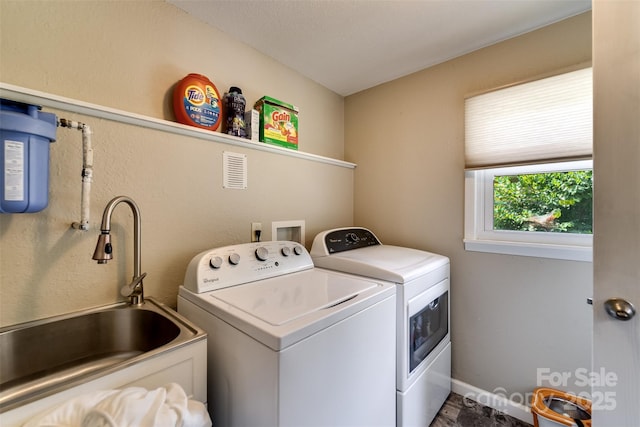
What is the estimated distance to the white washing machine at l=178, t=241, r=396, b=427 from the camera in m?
0.76

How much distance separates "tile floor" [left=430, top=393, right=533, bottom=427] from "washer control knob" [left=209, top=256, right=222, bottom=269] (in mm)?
1548

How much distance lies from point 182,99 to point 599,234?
69.1 inches

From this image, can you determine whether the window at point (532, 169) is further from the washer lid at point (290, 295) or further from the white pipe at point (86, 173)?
the white pipe at point (86, 173)

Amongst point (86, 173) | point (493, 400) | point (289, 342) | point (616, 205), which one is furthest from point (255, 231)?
point (493, 400)

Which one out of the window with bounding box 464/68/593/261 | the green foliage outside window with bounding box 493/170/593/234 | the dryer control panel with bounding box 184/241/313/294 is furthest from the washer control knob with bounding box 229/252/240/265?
the green foliage outside window with bounding box 493/170/593/234

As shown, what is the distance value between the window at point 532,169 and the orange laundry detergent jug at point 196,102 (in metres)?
1.57

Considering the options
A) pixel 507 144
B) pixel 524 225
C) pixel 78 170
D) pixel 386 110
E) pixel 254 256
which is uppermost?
pixel 386 110

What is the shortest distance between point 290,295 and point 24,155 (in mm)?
990

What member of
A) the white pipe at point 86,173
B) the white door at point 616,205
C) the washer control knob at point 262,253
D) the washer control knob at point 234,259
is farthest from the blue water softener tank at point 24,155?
the white door at point 616,205

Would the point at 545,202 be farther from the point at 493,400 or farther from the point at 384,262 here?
the point at 493,400

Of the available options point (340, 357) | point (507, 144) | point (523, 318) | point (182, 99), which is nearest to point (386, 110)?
point (507, 144)

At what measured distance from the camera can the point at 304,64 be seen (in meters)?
1.87

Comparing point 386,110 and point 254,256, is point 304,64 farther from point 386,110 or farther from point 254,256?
point 254,256

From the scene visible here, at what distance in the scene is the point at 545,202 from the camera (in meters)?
1.54
